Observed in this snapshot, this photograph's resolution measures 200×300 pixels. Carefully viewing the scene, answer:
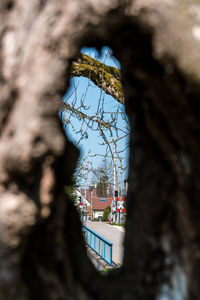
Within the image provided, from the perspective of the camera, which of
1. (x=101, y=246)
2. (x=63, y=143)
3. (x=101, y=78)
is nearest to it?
(x=63, y=143)

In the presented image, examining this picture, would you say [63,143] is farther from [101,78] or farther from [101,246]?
[101,246]

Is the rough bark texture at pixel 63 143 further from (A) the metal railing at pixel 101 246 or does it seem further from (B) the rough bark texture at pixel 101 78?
(A) the metal railing at pixel 101 246

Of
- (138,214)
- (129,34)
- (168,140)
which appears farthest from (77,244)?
(129,34)

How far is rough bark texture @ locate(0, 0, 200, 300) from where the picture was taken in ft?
3.38

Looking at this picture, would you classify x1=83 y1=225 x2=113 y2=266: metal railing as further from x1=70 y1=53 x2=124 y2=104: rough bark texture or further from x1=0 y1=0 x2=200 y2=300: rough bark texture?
x1=0 y1=0 x2=200 y2=300: rough bark texture

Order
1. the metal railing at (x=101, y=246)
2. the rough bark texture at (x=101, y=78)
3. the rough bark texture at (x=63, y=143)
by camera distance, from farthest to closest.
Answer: the metal railing at (x=101, y=246), the rough bark texture at (x=101, y=78), the rough bark texture at (x=63, y=143)

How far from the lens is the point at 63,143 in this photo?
111 centimetres

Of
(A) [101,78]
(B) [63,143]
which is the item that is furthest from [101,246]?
(B) [63,143]

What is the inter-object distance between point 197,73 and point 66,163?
2.59 feet

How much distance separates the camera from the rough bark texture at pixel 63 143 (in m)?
1.03

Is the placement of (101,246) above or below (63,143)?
below

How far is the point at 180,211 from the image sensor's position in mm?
1134

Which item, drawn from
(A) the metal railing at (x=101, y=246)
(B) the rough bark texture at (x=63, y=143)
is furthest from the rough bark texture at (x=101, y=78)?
(A) the metal railing at (x=101, y=246)

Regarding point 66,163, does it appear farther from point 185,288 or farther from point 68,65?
point 185,288
